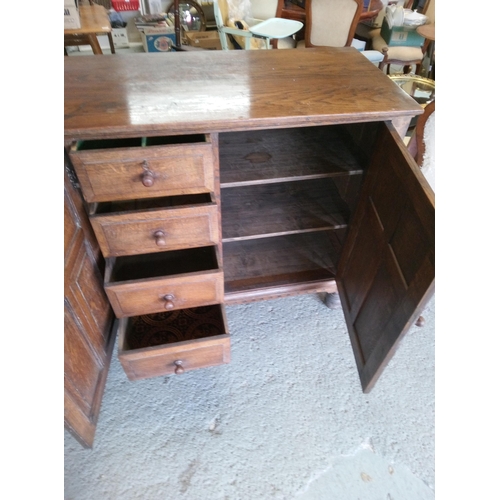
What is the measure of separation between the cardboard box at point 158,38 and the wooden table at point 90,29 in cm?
30

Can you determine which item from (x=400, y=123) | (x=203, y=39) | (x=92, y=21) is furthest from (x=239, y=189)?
(x=203, y=39)

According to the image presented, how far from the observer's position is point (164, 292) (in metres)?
0.95

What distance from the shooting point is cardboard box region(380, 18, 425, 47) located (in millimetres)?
2724

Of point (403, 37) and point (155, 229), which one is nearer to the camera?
point (155, 229)

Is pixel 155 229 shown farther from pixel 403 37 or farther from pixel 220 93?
pixel 403 37

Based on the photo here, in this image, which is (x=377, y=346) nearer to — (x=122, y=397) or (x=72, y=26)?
(x=122, y=397)

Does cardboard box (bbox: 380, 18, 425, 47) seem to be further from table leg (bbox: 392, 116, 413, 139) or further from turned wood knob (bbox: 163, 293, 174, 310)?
turned wood knob (bbox: 163, 293, 174, 310)

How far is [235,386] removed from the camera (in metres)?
1.17

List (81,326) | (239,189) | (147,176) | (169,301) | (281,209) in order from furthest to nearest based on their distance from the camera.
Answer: (239,189) < (281,209) < (169,301) < (81,326) < (147,176)

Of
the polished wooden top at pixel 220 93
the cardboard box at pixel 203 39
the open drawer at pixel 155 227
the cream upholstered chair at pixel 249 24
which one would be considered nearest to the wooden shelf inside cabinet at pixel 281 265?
the open drawer at pixel 155 227

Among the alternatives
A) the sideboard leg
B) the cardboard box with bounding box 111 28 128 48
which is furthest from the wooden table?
the sideboard leg

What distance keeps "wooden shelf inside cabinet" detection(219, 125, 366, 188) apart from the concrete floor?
606 millimetres

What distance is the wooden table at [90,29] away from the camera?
2262mm

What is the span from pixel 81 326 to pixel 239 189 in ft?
2.27
